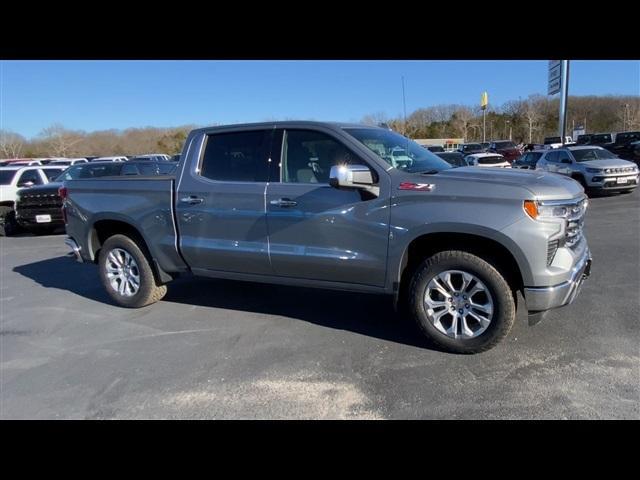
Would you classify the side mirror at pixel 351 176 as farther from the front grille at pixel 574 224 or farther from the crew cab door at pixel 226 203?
the front grille at pixel 574 224

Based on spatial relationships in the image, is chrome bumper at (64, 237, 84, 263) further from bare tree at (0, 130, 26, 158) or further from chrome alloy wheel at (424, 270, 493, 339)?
bare tree at (0, 130, 26, 158)

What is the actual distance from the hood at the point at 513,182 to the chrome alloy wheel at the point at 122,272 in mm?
3447

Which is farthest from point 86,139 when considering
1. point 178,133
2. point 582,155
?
point 582,155

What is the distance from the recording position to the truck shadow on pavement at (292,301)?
4.24 metres

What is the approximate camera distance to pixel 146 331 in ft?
14.6

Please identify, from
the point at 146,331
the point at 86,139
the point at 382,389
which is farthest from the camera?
the point at 86,139

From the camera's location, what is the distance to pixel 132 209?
487 centimetres

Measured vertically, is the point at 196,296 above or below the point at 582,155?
below

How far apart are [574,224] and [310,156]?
232cm

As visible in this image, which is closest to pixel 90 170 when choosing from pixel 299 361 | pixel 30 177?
pixel 30 177

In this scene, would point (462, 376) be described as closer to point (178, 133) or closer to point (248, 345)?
point (248, 345)
